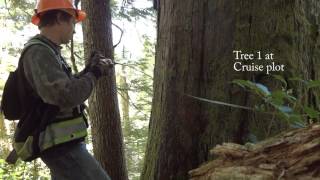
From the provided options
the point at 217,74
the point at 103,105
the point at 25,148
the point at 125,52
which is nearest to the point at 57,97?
the point at 25,148

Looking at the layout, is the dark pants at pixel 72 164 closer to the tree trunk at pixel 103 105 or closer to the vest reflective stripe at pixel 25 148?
the vest reflective stripe at pixel 25 148

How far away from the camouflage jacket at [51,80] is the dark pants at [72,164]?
302mm

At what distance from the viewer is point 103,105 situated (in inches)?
232

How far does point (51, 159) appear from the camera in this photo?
119 inches

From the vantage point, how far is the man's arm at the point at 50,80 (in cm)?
282

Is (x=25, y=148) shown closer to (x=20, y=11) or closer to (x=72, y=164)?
(x=72, y=164)

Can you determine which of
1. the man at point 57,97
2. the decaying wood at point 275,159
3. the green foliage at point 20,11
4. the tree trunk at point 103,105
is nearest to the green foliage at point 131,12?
the green foliage at point 20,11

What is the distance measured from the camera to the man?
2846 mm

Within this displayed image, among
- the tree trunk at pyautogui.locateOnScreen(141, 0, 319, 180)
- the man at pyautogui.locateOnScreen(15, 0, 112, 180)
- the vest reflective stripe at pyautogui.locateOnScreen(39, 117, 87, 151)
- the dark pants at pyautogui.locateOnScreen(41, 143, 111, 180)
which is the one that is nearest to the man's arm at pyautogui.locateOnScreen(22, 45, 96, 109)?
the man at pyautogui.locateOnScreen(15, 0, 112, 180)

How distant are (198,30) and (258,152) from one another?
1.43 meters

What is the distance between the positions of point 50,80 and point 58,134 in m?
0.39

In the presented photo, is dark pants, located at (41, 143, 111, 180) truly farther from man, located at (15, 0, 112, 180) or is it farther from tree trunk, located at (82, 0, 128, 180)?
tree trunk, located at (82, 0, 128, 180)

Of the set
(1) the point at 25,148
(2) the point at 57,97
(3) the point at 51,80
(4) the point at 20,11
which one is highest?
(4) the point at 20,11

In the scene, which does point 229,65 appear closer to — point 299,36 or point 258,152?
point 299,36
